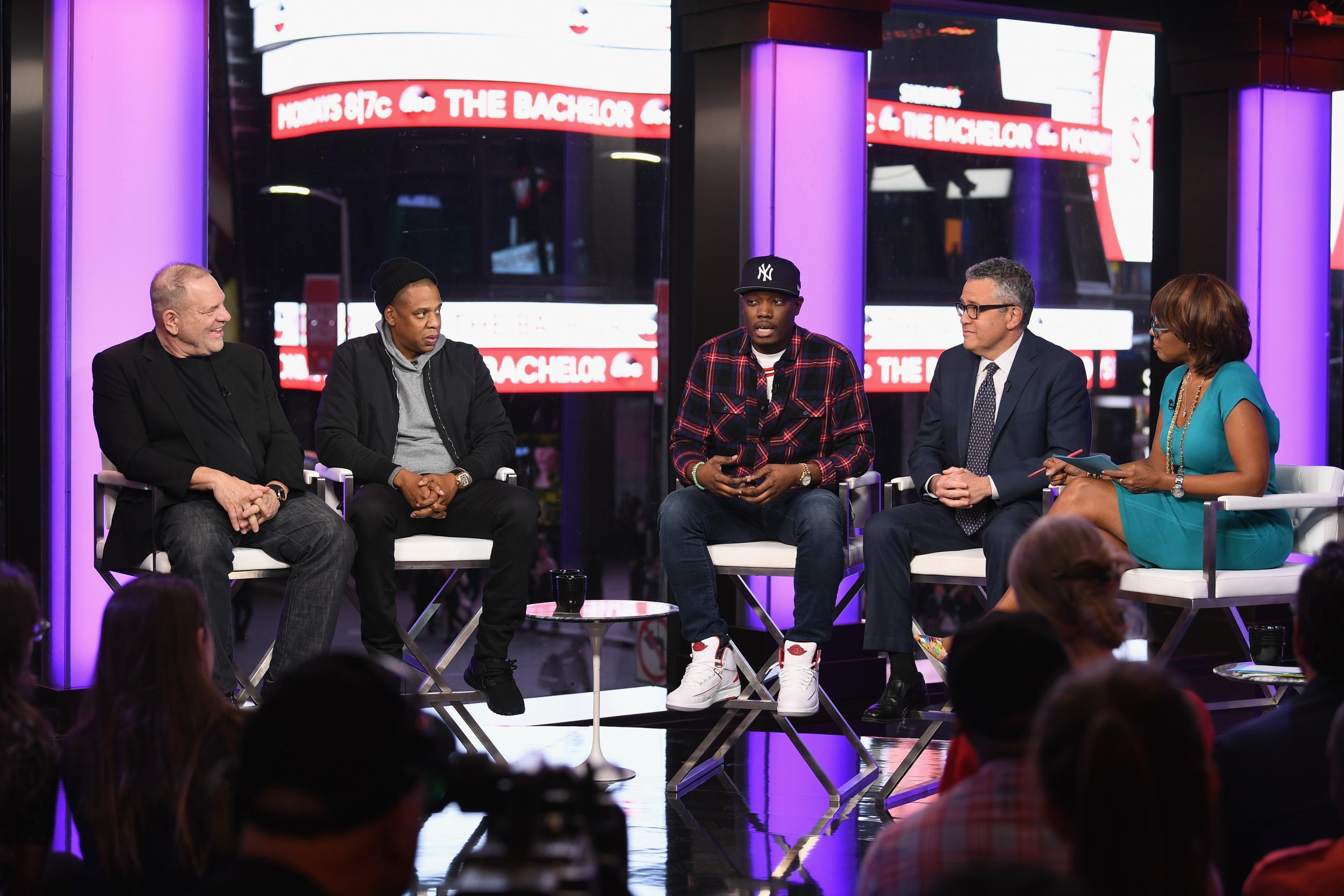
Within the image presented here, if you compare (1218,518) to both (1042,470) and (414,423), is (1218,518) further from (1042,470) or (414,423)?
(414,423)

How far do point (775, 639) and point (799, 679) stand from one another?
0.70ft

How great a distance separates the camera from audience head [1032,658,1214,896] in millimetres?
1295

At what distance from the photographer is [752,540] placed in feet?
14.1

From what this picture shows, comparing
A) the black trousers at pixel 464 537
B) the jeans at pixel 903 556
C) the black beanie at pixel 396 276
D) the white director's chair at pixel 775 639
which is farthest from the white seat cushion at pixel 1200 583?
the black beanie at pixel 396 276

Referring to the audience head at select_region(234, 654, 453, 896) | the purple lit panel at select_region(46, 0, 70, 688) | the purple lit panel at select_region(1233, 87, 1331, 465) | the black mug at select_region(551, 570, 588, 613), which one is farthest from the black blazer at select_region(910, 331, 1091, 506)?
the audience head at select_region(234, 654, 453, 896)

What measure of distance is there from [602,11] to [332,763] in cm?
446

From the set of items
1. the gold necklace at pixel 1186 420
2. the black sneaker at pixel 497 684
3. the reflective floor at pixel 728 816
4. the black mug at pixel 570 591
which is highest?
the gold necklace at pixel 1186 420

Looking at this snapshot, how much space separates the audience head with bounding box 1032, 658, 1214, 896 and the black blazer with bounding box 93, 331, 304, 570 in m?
3.06

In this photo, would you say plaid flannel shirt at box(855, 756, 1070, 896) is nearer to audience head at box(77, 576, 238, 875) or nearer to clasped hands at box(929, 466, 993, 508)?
audience head at box(77, 576, 238, 875)

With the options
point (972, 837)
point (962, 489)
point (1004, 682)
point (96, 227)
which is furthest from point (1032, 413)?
point (96, 227)

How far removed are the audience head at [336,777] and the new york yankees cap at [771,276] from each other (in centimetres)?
314

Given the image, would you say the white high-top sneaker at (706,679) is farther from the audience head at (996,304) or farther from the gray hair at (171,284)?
the gray hair at (171,284)

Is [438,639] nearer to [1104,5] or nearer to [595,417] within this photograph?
[595,417]

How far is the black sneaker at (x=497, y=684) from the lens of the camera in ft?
13.3
